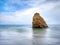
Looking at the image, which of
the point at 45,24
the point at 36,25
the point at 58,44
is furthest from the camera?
the point at 36,25

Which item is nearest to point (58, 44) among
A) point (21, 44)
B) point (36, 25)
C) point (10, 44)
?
point (21, 44)

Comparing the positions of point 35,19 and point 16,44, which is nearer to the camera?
point 16,44

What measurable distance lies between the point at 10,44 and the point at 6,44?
0.12 meters

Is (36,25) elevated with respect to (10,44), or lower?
elevated

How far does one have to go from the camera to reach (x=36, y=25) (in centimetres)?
1217

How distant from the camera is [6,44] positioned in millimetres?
3961

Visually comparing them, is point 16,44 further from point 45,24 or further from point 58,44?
point 45,24

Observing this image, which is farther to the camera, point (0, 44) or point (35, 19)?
point (35, 19)

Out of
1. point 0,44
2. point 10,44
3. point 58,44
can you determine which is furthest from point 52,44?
point 0,44

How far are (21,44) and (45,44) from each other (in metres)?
0.75

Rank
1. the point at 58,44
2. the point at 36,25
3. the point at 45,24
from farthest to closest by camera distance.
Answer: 1. the point at 36,25
2. the point at 45,24
3. the point at 58,44

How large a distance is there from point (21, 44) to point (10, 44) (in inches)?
14.0

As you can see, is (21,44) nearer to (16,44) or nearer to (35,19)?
(16,44)

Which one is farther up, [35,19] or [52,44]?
[35,19]
